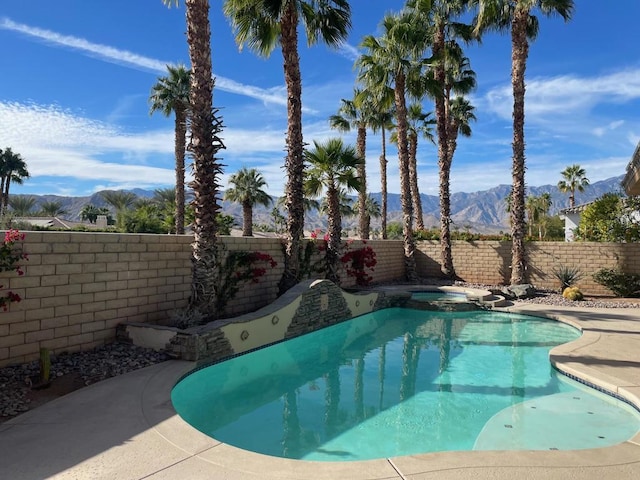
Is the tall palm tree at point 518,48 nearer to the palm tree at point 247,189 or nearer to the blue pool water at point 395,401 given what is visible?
the blue pool water at point 395,401

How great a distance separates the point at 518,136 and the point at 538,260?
5726mm

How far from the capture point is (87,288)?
784cm

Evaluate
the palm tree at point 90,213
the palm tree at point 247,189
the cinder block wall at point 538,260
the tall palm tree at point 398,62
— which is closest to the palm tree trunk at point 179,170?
the palm tree at point 247,189

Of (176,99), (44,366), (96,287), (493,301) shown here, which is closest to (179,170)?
(176,99)

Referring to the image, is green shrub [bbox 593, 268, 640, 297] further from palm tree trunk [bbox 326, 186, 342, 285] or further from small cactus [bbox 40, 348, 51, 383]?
small cactus [bbox 40, 348, 51, 383]

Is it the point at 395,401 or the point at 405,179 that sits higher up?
the point at 405,179

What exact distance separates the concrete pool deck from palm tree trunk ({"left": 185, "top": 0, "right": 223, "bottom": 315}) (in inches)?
150

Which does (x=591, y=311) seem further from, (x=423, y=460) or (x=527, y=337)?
(x=423, y=460)

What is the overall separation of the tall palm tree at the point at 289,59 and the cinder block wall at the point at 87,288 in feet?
12.6

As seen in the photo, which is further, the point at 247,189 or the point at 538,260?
the point at 247,189

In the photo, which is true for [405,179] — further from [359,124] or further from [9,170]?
[9,170]

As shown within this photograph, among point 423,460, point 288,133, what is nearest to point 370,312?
point 288,133

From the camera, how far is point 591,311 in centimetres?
1386

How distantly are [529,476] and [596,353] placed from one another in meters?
5.94
